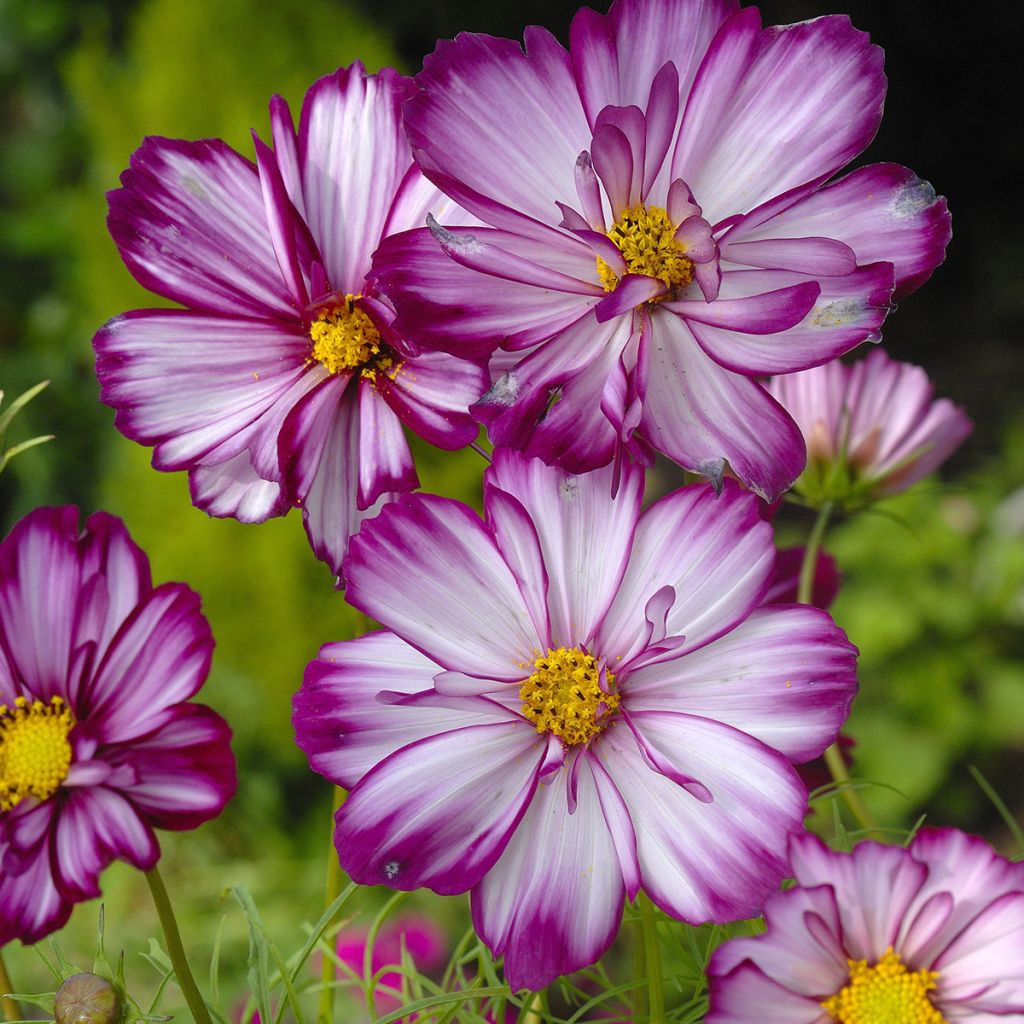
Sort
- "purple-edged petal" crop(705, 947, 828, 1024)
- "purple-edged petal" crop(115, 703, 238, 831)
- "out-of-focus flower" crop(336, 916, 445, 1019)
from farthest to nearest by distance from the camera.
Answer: "out-of-focus flower" crop(336, 916, 445, 1019), "purple-edged petal" crop(115, 703, 238, 831), "purple-edged petal" crop(705, 947, 828, 1024)

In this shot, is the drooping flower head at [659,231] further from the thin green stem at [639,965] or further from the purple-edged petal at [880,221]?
the thin green stem at [639,965]

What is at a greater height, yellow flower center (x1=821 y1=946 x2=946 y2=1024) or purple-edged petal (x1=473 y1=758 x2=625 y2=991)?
purple-edged petal (x1=473 y1=758 x2=625 y2=991)

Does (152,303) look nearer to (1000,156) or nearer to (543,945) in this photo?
(543,945)

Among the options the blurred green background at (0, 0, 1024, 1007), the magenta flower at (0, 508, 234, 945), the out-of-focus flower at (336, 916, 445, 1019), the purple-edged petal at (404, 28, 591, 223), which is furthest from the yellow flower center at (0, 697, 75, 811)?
the blurred green background at (0, 0, 1024, 1007)

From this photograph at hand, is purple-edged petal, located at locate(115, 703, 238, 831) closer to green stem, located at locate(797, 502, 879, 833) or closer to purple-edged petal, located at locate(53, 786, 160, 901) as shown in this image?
purple-edged petal, located at locate(53, 786, 160, 901)

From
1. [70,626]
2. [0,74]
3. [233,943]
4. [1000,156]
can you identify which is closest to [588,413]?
[70,626]

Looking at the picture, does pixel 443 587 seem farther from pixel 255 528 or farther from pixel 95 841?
pixel 255 528

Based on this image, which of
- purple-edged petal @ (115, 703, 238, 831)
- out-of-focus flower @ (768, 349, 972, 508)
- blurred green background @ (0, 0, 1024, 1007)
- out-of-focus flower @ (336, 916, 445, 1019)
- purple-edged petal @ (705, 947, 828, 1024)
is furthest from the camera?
blurred green background @ (0, 0, 1024, 1007)

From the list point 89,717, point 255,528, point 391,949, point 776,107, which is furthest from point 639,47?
point 255,528
